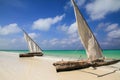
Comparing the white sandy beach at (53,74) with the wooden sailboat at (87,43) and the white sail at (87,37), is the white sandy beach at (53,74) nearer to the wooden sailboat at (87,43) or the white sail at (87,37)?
the wooden sailboat at (87,43)

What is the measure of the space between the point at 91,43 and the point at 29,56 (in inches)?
884

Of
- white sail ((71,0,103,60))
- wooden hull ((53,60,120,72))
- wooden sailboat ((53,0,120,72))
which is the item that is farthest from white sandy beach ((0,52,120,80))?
white sail ((71,0,103,60))

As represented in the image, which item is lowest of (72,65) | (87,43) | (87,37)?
(72,65)

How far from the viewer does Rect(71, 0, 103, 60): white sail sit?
15562mm

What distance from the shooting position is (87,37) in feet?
51.9

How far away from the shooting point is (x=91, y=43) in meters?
15.8

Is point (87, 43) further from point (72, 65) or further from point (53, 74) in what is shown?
point (53, 74)

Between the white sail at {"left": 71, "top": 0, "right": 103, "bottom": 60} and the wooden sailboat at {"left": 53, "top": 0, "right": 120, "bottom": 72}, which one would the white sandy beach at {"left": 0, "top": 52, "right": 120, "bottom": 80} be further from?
the white sail at {"left": 71, "top": 0, "right": 103, "bottom": 60}

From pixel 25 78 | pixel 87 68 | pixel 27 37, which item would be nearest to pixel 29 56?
pixel 27 37

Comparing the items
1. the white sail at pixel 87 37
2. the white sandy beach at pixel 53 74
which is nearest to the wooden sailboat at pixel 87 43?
the white sail at pixel 87 37

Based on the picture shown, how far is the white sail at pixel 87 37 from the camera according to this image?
15.6 m

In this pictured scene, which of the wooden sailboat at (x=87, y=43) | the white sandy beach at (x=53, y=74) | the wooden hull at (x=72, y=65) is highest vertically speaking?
the wooden sailboat at (x=87, y=43)

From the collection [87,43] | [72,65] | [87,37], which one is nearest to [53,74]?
[72,65]

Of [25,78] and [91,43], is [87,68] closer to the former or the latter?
[91,43]
